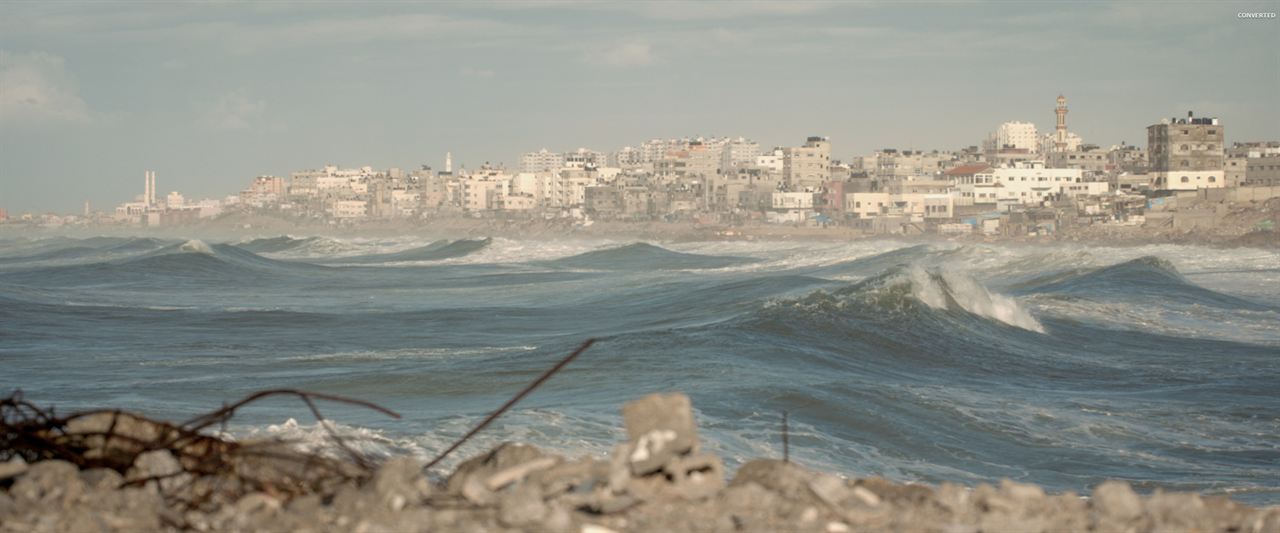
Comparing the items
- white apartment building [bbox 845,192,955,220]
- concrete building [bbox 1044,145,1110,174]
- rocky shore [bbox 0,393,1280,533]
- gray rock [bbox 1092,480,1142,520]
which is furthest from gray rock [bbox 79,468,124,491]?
concrete building [bbox 1044,145,1110,174]

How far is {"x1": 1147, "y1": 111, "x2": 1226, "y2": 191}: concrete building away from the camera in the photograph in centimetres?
11069

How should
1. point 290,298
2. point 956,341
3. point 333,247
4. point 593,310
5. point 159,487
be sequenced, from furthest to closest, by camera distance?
point 333,247, point 290,298, point 593,310, point 956,341, point 159,487

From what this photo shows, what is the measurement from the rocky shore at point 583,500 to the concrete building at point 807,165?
146m

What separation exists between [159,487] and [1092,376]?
13994 mm

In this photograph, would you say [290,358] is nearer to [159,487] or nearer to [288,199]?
[159,487]

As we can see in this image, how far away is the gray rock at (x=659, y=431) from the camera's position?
448 cm

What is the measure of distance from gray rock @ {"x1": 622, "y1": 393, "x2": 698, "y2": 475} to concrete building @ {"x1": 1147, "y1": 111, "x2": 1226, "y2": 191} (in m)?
113

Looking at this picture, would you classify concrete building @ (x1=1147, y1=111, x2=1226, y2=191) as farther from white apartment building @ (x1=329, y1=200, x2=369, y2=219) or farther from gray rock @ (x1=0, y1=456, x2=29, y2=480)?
gray rock @ (x1=0, y1=456, x2=29, y2=480)

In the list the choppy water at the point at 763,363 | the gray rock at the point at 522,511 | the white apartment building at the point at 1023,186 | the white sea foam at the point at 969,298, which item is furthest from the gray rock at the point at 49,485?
the white apartment building at the point at 1023,186

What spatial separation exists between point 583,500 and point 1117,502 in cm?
169

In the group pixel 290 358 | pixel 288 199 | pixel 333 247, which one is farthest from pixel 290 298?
pixel 288 199

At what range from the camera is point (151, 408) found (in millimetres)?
11844

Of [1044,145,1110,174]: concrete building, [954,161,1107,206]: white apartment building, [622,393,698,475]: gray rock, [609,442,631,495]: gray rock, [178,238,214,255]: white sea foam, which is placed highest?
[1044,145,1110,174]: concrete building

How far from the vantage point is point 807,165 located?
153375 mm
